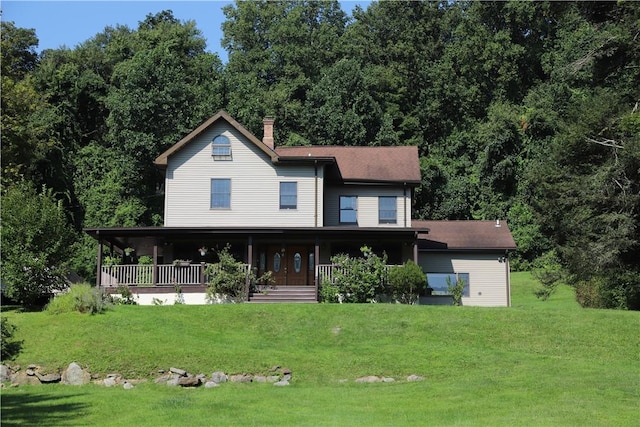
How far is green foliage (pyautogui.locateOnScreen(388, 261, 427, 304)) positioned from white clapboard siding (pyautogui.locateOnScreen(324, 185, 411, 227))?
4.92 m

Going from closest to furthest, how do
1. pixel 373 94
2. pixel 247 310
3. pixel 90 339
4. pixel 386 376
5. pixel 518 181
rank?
pixel 386 376 < pixel 90 339 < pixel 247 310 < pixel 518 181 < pixel 373 94

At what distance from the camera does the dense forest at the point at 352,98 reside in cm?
5138

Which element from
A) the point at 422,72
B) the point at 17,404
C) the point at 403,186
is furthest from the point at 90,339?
the point at 422,72

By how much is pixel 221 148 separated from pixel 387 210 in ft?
25.6

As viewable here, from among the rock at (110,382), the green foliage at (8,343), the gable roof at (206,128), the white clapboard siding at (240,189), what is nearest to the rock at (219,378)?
the rock at (110,382)

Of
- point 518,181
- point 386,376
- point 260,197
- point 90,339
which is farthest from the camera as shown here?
point 518,181

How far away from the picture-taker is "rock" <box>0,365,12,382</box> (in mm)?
22312

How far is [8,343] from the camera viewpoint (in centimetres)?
2362

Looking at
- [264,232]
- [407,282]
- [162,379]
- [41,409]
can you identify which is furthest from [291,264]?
[41,409]

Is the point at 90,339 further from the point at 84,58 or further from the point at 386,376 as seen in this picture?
the point at 84,58

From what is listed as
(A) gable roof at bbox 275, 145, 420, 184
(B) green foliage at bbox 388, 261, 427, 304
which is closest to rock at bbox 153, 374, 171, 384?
(B) green foliage at bbox 388, 261, 427, 304

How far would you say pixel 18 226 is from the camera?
2875cm

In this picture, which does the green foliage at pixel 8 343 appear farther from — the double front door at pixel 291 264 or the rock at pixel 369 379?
the double front door at pixel 291 264

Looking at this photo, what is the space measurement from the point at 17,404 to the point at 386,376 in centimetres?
921
